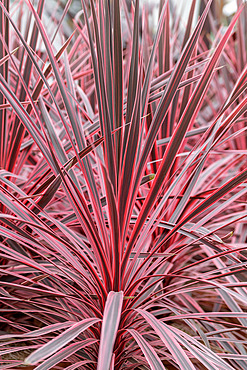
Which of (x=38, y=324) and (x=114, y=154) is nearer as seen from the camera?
(x=114, y=154)

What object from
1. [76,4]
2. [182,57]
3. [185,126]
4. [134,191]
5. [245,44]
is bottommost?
[134,191]

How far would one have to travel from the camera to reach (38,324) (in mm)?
872

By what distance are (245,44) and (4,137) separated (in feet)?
3.24

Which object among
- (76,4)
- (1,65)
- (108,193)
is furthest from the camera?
(76,4)

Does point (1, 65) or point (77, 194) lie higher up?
point (1, 65)

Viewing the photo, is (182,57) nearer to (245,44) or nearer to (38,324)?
(38,324)

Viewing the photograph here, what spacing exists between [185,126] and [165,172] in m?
0.09

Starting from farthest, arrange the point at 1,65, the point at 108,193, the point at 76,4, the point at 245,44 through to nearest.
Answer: the point at 76,4 → the point at 245,44 → the point at 1,65 → the point at 108,193

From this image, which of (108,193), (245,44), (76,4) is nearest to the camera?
(108,193)

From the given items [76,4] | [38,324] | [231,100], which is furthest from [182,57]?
[76,4]

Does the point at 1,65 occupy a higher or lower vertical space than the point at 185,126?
higher

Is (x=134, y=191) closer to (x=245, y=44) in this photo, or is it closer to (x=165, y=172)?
(x=165, y=172)

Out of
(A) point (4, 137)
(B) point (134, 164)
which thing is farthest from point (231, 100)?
(A) point (4, 137)

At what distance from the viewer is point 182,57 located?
608 mm
